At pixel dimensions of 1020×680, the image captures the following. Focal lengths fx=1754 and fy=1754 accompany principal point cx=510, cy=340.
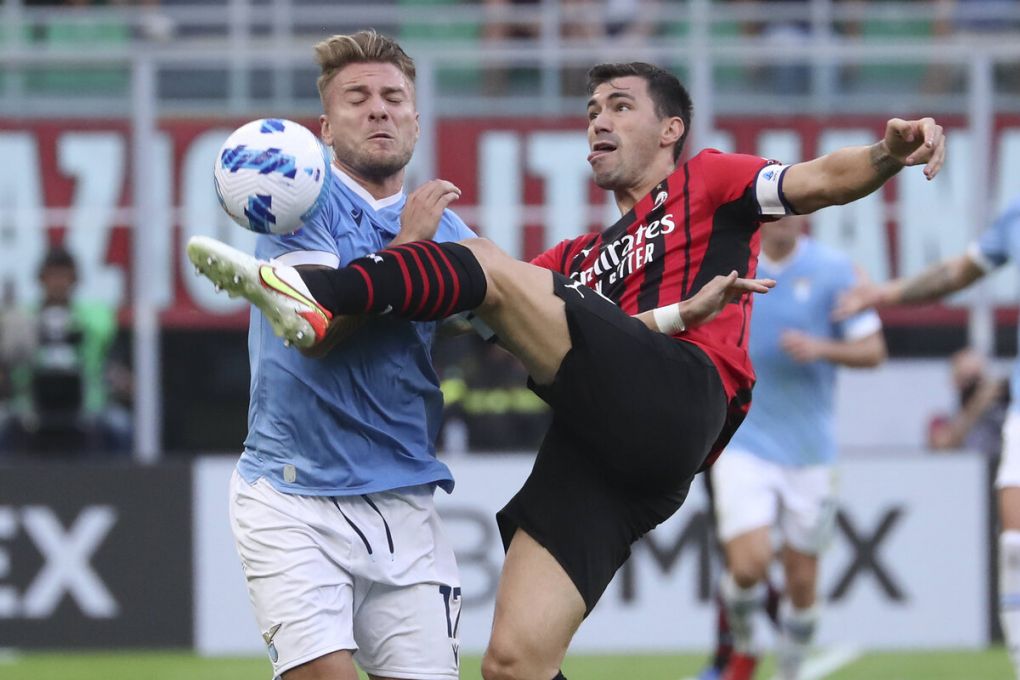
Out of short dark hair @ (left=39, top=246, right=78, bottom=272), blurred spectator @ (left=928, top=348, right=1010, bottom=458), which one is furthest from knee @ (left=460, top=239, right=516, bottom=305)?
short dark hair @ (left=39, top=246, right=78, bottom=272)

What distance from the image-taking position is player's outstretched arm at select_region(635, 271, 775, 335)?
195 inches

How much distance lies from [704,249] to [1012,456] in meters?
1.88

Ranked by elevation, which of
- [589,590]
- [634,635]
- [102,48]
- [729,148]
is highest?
[102,48]

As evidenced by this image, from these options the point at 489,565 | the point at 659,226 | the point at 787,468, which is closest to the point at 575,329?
the point at 659,226

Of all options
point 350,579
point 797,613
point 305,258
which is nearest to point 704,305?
point 305,258

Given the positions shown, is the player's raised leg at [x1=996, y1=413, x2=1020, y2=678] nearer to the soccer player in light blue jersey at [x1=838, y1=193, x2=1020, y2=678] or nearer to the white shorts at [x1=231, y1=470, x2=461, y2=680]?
the soccer player in light blue jersey at [x1=838, y1=193, x2=1020, y2=678]

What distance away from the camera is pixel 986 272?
7.36 m

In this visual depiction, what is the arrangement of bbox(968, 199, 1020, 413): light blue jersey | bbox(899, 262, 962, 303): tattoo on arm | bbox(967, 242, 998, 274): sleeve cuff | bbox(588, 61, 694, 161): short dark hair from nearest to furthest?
bbox(588, 61, 694, 161): short dark hair < bbox(968, 199, 1020, 413): light blue jersey < bbox(967, 242, 998, 274): sleeve cuff < bbox(899, 262, 962, 303): tattoo on arm

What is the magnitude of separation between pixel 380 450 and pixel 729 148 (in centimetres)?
764

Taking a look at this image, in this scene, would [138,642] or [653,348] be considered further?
[138,642]

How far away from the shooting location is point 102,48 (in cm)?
1336

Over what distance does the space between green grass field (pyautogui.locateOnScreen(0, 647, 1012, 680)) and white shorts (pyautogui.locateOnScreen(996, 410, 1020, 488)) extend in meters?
2.81

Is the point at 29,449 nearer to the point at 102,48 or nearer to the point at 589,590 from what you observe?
the point at 102,48

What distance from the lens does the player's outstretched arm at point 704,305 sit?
4.95 metres
